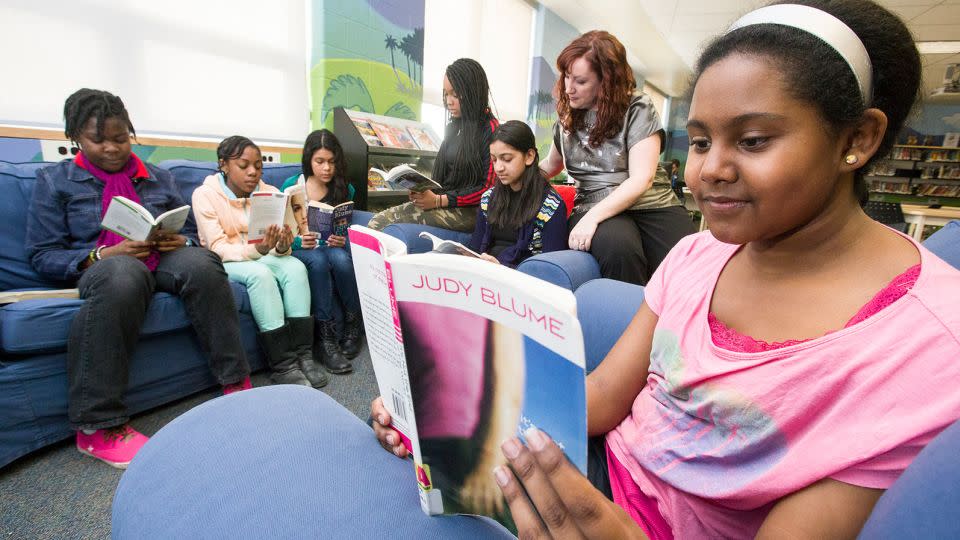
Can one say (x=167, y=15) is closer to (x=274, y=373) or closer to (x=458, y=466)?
(x=274, y=373)

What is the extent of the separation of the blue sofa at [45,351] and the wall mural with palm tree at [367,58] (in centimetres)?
158

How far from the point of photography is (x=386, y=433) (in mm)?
627

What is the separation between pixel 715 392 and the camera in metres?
0.57

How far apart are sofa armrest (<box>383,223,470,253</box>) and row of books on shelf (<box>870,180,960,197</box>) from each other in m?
9.83

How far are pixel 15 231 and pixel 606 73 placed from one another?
2.29 metres

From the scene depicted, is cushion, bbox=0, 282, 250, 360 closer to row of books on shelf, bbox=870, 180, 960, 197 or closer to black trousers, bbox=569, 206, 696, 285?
black trousers, bbox=569, 206, 696, 285

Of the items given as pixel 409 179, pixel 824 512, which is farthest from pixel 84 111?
pixel 824 512

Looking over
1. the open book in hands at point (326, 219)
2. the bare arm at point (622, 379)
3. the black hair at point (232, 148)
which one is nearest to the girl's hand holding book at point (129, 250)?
the black hair at point (232, 148)

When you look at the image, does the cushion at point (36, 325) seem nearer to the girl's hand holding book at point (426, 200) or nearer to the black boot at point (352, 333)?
the black boot at point (352, 333)

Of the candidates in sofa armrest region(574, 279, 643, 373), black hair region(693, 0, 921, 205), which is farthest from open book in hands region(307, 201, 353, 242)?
black hair region(693, 0, 921, 205)

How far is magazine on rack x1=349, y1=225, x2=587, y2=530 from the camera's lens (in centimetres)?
35

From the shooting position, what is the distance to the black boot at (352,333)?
2.39m

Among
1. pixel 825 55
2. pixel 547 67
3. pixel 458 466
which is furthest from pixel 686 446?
pixel 547 67

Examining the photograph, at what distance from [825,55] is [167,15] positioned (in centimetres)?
334
